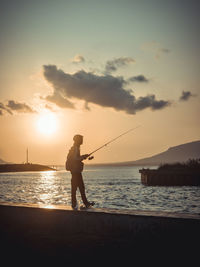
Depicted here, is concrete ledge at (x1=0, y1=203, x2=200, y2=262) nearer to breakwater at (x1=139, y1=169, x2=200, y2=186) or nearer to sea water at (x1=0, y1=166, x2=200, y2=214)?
sea water at (x1=0, y1=166, x2=200, y2=214)

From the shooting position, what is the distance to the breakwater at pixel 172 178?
44138 millimetres

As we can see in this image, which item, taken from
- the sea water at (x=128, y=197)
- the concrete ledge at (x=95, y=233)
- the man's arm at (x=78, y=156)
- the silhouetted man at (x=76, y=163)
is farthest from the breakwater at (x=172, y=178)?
the concrete ledge at (x=95, y=233)

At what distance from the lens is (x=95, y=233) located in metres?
5.43

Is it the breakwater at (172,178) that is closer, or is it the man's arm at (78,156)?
the man's arm at (78,156)

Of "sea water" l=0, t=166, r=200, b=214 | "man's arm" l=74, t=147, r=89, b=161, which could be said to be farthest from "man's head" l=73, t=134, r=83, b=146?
"sea water" l=0, t=166, r=200, b=214

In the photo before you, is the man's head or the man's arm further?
the man's head

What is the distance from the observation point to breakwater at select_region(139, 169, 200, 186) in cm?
4414

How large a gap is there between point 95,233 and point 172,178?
41.9m

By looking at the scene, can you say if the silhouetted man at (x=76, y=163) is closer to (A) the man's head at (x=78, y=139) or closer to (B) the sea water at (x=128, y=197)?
(A) the man's head at (x=78, y=139)

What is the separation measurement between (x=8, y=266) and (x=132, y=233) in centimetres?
237

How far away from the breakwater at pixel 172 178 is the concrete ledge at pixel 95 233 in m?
40.6

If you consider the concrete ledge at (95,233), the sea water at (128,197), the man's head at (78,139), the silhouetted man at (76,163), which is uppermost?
the man's head at (78,139)

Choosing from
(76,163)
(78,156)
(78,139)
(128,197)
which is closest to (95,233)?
(76,163)

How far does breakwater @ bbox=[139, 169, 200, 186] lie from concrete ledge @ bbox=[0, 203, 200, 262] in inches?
1598
